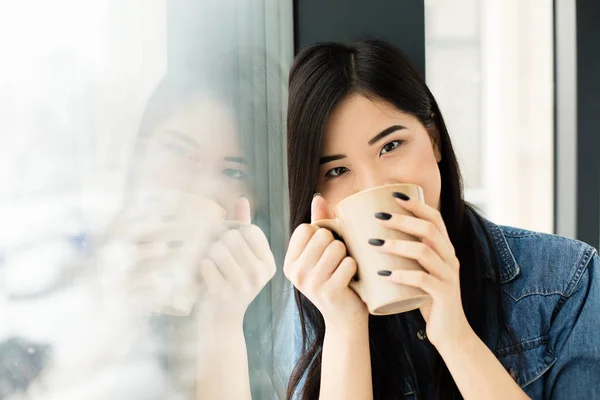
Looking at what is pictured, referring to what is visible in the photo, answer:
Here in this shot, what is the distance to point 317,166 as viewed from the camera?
63 cm

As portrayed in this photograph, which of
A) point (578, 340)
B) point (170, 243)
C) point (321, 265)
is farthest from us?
point (578, 340)

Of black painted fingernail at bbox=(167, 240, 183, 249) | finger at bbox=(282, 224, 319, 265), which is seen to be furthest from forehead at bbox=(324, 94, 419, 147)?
black painted fingernail at bbox=(167, 240, 183, 249)

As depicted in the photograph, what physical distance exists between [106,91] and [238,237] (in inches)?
8.3

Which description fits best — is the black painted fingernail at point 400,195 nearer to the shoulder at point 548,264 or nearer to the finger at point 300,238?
the finger at point 300,238

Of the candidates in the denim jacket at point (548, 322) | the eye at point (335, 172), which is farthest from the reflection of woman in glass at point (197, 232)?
the denim jacket at point (548, 322)

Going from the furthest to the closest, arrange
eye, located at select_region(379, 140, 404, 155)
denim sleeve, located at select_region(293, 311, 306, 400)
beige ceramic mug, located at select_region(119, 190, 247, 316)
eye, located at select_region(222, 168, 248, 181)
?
denim sleeve, located at select_region(293, 311, 306, 400) < eye, located at select_region(379, 140, 404, 155) < eye, located at select_region(222, 168, 248, 181) < beige ceramic mug, located at select_region(119, 190, 247, 316)

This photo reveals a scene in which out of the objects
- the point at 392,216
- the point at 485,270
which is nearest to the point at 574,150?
the point at 485,270

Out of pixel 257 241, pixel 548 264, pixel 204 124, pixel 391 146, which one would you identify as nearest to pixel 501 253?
pixel 548 264

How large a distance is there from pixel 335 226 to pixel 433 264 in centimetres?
10

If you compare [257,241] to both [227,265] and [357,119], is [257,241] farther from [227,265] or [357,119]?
[357,119]

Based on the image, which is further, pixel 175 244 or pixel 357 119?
pixel 357 119

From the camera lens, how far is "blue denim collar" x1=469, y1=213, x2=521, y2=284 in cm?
80

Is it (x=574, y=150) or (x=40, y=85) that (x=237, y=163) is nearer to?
(x=40, y=85)

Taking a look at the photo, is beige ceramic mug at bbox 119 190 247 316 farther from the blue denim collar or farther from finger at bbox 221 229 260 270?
the blue denim collar
